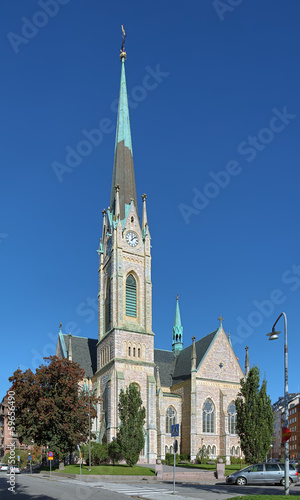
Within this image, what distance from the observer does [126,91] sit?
A: 73.6m

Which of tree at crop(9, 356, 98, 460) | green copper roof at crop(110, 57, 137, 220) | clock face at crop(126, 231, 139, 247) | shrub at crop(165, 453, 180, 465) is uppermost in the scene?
green copper roof at crop(110, 57, 137, 220)

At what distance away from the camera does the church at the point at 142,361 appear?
56219mm

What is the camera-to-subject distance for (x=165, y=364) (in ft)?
227

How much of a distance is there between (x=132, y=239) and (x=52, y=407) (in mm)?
25590

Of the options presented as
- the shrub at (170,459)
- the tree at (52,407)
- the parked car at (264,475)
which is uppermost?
the tree at (52,407)

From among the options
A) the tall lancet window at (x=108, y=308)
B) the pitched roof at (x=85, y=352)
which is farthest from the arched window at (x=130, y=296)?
the pitched roof at (x=85, y=352)

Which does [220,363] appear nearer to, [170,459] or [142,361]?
[142,361]

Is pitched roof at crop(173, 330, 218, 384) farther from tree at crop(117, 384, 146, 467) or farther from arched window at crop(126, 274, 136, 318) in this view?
tree at crop(117, 384, 146, 467)

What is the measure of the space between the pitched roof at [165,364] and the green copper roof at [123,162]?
20149mm

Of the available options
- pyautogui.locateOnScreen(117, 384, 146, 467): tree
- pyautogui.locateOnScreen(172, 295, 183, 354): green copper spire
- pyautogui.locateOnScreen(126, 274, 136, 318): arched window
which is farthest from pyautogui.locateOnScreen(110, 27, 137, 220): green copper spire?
pyautogui.locateOnScreen(172, 295, 183, 354): green copper spire

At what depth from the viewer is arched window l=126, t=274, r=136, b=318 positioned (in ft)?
197

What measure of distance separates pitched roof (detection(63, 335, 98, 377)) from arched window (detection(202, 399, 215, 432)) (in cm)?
1437

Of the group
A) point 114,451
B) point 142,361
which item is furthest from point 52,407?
point 142,361

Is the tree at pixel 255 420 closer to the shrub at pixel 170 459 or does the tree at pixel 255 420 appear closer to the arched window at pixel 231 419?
the shrub at pixel 170 459
